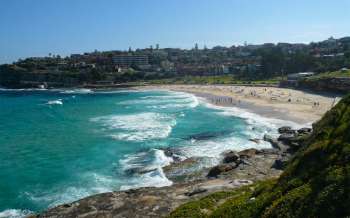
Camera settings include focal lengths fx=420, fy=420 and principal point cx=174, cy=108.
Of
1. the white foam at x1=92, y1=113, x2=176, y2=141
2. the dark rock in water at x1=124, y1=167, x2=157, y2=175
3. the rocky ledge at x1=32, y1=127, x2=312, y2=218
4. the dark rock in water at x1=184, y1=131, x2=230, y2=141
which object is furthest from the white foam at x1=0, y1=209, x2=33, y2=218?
the dark rock in water at x1=184, y1=131, x2=230, y2=141

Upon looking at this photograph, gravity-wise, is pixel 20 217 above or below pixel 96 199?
below

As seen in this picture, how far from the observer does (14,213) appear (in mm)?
22391

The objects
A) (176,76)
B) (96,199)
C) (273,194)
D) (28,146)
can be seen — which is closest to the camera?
(273,194)

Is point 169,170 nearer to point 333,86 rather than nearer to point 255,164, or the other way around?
point 255,164

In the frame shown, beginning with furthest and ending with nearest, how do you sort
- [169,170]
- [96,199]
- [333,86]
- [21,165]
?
[333,86]
[21,165]
[169,170]
[96,199]

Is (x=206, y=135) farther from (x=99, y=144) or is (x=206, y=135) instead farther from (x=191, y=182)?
(x=191, y=182)

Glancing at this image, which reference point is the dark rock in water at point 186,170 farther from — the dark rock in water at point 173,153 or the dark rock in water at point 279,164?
the dark rock in water at point 279,164

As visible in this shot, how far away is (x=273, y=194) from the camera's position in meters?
11.1

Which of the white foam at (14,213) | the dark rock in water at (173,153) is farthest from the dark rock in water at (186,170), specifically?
the white foam at (14,213)

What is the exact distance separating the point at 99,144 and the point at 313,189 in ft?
102

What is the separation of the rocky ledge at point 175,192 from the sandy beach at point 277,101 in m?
22.6

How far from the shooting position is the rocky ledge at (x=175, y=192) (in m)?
18.2

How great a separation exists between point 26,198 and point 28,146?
16430mm

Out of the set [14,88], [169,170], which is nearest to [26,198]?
[169,170]
